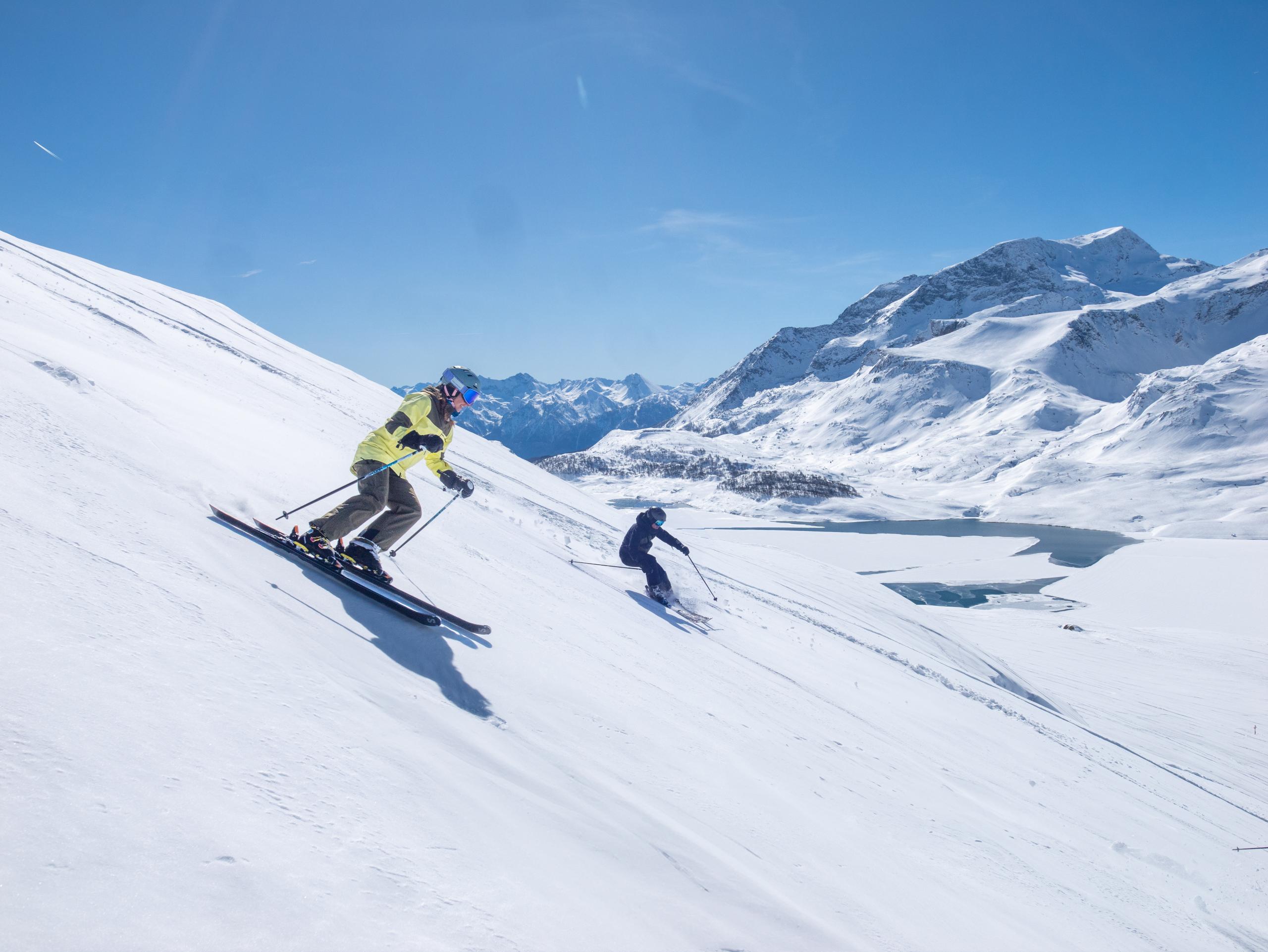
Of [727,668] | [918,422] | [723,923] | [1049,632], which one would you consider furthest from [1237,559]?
[918,422]

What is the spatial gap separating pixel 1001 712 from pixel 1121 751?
2952 mm

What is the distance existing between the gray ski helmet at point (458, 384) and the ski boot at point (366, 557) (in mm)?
1612

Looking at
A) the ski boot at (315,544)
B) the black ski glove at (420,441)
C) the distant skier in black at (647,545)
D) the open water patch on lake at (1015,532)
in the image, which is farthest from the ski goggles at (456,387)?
the open water patch on lake at (1015,532)

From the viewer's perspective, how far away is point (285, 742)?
102 inches

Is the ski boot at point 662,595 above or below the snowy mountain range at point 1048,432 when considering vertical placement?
below

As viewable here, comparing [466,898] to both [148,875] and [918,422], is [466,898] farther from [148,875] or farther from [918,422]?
[918,422]

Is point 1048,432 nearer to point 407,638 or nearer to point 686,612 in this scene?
point 686,612

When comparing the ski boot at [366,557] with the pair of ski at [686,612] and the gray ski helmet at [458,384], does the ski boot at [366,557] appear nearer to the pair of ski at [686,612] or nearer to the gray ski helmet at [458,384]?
the gray ski helmet at [458,384]

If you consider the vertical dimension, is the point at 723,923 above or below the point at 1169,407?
below

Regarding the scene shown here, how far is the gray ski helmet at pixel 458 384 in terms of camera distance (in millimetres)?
6410

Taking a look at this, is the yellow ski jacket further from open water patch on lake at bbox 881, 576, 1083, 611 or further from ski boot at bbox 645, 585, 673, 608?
open water patch on lake at bbox 881, 576, 1083, 611

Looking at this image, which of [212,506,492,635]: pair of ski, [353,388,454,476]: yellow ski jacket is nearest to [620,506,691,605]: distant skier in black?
[353,388,454,476]: yellow ski jacket

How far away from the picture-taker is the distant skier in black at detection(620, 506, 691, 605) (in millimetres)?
10617

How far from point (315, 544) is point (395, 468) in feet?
3.49
